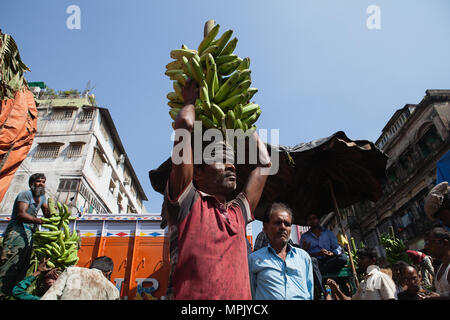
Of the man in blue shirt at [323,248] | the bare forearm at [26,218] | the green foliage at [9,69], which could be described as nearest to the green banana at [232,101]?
the man in blue shirt at [323,248]

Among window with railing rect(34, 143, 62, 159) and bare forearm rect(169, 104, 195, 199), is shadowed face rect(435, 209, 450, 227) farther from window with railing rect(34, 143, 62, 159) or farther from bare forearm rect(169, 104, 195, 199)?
window with railing rect(34, 143, 62, 159)

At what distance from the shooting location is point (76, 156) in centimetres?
2017

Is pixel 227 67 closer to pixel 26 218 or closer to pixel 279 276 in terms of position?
pixel 279 276

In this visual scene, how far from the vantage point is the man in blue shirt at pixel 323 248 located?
3730 mm

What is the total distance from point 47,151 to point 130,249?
564 inches

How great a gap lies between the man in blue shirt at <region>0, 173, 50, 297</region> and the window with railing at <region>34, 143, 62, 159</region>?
19407 millimetres

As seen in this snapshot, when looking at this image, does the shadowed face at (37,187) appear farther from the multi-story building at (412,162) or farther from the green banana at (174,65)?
the multi-story building at (412,162)

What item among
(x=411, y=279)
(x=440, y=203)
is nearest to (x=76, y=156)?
(x=411, y=279)

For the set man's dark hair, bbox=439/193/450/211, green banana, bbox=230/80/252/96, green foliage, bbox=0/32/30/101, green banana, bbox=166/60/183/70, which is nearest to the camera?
green banana, bbox=230/80/252/96

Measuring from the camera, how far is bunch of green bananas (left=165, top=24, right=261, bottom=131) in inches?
77.7

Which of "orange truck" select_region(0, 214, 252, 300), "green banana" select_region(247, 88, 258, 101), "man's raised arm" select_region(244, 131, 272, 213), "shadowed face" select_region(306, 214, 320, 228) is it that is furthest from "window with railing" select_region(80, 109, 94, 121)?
"man's raised arm" select_region(244, 131, 272, 213)

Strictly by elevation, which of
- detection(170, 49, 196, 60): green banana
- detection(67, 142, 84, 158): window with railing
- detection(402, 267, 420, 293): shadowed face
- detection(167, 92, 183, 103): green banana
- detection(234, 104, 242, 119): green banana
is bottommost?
detection(402, 267, 420, 293): shadowed face
